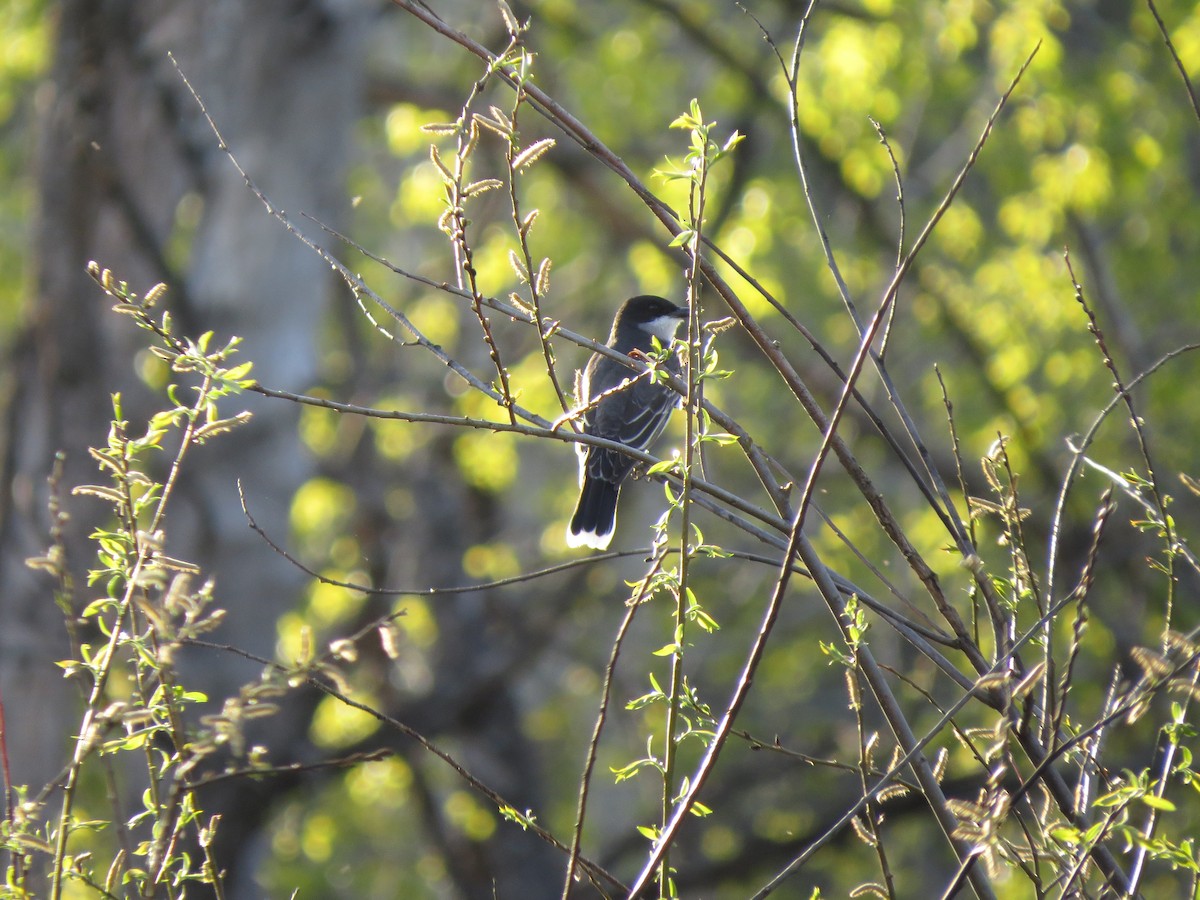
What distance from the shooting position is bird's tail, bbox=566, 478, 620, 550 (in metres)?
5.99

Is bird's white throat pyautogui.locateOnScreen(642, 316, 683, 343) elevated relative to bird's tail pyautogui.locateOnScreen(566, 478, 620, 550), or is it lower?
elevated

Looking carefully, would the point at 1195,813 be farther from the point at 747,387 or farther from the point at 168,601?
the point at 168,601

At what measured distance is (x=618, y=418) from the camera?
663 cm

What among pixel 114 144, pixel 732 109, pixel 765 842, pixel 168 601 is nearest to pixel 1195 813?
pixel 765 842

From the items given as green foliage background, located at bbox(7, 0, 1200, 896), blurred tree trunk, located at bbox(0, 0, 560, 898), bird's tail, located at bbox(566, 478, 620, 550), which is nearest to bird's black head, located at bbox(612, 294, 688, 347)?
bird's tail, located at bbox(566, 478, 620, 550)

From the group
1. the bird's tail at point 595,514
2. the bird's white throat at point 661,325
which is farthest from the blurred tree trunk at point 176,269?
the bird's tail at point 595,514

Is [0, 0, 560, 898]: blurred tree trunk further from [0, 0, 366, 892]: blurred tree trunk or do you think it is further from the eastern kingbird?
the eastern kingbird

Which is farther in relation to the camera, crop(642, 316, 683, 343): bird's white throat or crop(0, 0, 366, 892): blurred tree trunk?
crop(0, 0, 366, 892): blurred tree trunk

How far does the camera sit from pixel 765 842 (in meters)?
9.26

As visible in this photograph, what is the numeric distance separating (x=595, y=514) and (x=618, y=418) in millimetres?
701

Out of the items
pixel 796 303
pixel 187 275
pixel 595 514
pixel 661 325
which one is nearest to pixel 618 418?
pixel 595 514

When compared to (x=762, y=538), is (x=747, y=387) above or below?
Answer: below

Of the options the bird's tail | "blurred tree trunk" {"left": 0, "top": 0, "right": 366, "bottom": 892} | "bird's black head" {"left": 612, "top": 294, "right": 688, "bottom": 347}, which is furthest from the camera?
"blurred tree trunk" {"left": 0, "top": 0, "right": 366, "bottom": 892}

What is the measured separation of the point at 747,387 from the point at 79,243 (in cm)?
852
